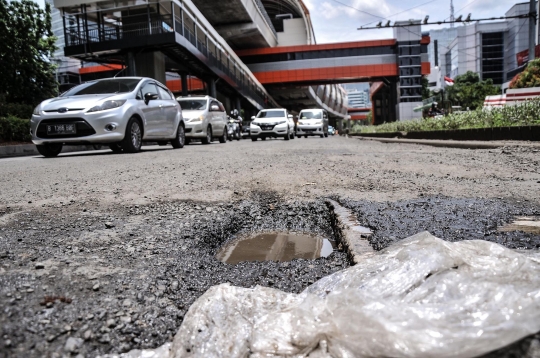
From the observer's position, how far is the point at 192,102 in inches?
519

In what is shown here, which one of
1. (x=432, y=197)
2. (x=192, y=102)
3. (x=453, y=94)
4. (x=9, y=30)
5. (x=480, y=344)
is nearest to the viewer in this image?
(x=480, y=344)

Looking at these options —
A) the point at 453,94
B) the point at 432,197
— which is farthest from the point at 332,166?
the point at 453,94

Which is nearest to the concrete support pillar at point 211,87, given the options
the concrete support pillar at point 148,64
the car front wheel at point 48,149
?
the concrete support pillar at point 148,64

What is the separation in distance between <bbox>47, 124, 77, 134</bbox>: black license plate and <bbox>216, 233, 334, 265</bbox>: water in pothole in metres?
5.55

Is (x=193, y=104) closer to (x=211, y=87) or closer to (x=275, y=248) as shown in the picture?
(x=275, y=248)

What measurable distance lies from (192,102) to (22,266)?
11.9 metres

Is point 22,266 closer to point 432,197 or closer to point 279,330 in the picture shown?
point 279,330

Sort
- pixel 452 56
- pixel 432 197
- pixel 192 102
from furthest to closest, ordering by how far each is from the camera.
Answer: pixel 452 56 < pixel 192 102 < pixel 432 197

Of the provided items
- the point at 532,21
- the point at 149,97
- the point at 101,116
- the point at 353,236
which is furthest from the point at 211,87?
the point at 353,236

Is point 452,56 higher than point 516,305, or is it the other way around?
point 452,56

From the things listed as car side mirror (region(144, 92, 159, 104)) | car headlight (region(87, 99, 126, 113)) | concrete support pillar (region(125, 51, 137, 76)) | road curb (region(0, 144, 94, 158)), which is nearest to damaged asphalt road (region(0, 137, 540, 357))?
car headlight (region(87, 99, 126, 113))

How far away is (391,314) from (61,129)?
7.11 m

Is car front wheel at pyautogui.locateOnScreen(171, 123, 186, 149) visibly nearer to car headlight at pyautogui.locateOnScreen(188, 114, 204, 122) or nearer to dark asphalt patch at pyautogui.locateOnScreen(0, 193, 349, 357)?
car headlight at pyautogui.locateOnScreen(188, 114, 204, 122)

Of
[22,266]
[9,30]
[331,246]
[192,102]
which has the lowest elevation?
[331,246]
